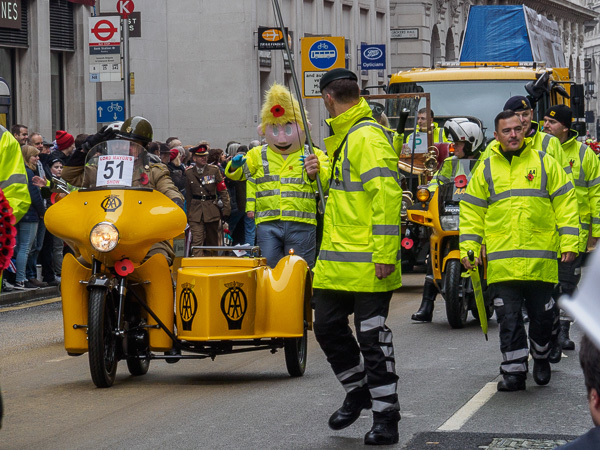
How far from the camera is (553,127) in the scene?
32.0ft

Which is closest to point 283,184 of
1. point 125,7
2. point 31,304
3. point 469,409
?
point 469,409

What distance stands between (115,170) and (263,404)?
5.78ft

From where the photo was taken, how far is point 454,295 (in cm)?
1115

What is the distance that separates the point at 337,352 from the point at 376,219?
0.75 m

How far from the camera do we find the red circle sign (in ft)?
61.4

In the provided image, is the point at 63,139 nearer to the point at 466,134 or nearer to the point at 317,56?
the point at 466,134

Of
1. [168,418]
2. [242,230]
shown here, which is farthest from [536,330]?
[242,230]

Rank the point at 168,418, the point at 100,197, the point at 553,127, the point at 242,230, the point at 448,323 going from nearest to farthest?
1. the point at 168,418
2. the point at 100,197
3. the point at 553,127
4. the point at 448,323
5. the point at 242,230

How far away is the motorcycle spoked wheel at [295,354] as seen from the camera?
26.9 ft

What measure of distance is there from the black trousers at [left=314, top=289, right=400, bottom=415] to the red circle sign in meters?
12.8

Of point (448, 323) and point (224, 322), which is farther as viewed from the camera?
point (448, 323)

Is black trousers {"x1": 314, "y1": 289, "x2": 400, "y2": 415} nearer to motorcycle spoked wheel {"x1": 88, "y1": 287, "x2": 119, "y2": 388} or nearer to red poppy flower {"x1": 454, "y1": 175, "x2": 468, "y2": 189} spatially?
motorcycle spoked wheel {"x1": 88, "y1": 287, "x2": 119, "y2": 388}

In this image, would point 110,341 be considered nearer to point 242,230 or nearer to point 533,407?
point 533,407

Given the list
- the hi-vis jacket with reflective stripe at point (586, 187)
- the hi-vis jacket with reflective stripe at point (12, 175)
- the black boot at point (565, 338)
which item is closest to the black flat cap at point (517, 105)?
the hi-vis jacket with reflective stripe at point (586, 187)
